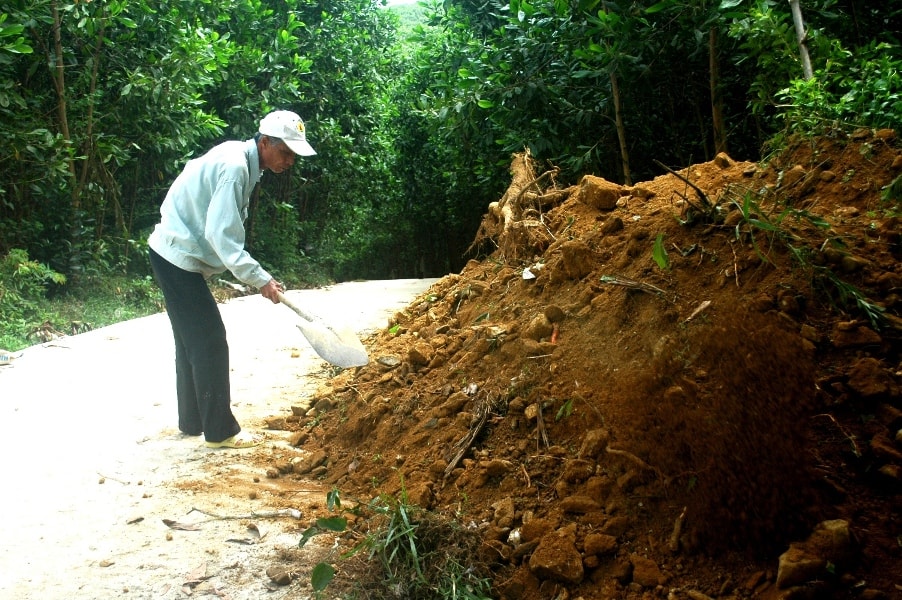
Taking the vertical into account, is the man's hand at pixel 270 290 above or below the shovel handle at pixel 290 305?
above

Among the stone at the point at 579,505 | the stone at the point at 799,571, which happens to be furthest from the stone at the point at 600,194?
the stone at the point at 799,571

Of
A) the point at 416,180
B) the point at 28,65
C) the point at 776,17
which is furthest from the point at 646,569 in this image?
the point at 416,180

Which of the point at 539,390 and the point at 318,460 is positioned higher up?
the point at 539,390

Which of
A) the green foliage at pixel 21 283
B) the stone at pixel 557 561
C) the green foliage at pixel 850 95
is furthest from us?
the green foliage at pixel 21 283

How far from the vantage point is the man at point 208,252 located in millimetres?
3805

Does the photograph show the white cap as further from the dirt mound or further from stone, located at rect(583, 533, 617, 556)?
stone, located at rect(583, 533, 617, 556)

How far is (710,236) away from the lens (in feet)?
9.80

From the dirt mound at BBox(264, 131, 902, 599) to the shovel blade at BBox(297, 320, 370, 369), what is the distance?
31 centimetres

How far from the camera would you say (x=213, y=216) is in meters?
3.71

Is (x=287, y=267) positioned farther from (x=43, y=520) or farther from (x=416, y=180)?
(x=43, y=520)

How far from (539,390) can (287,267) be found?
10.8 meters

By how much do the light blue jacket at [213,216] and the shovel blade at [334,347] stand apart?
1.30 ft

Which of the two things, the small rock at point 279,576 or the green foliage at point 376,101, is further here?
the green foliage at point 376,101

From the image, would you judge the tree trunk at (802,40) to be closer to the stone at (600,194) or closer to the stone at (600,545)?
the stone at (600,194)
